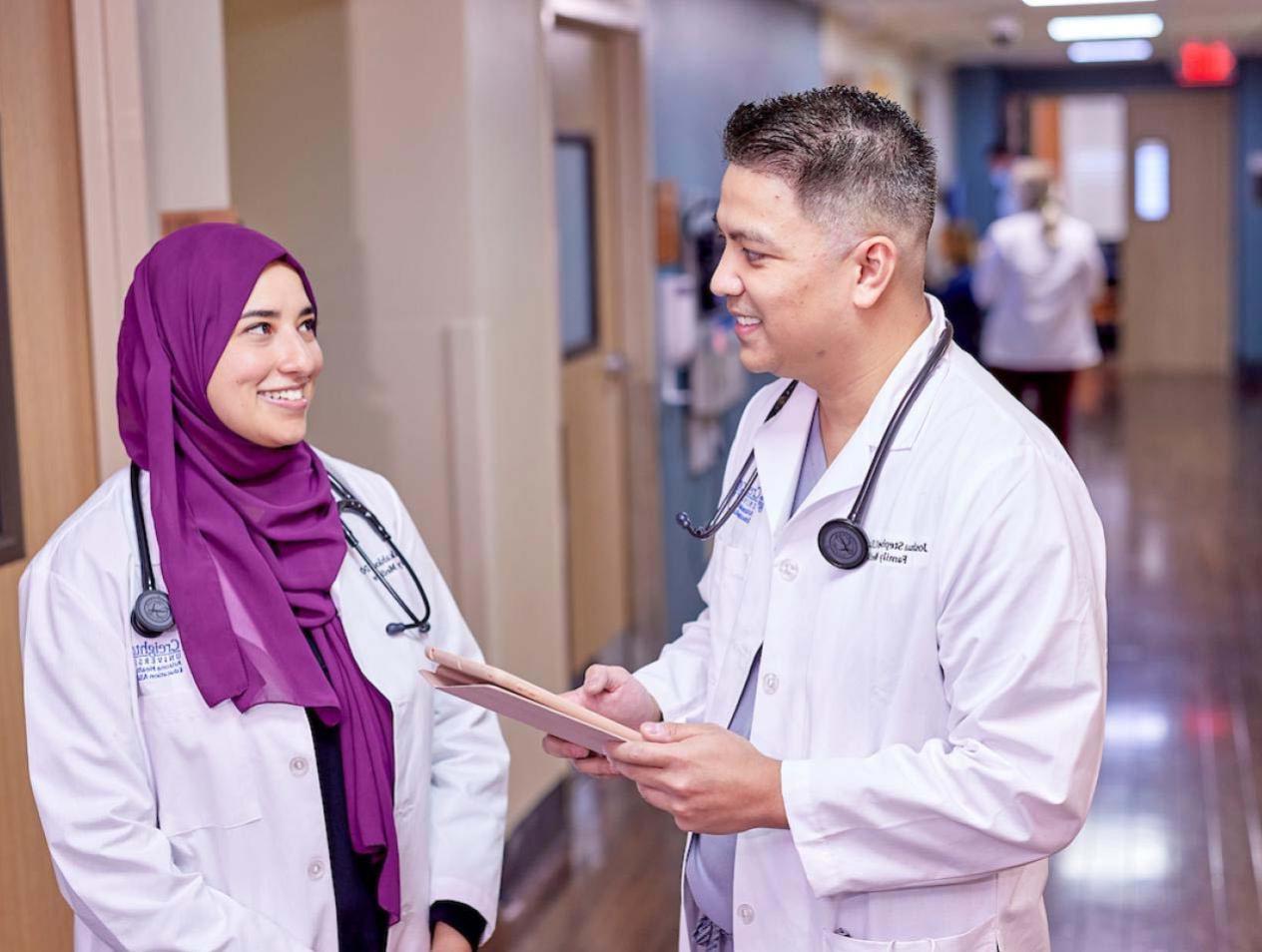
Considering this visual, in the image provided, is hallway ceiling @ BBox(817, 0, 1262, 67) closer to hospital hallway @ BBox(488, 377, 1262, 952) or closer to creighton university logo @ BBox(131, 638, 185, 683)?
hospital hallway @ BBox(488, 377, 1262, 952)

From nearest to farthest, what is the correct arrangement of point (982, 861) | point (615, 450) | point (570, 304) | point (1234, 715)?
point (982, 861), point (1234, 715), point (570, 304), point (615, 450)

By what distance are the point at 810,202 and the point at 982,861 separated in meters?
0.75

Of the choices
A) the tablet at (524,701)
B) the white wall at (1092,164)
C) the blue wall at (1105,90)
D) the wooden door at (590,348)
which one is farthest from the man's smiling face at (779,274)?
the white wall at (1092,164)

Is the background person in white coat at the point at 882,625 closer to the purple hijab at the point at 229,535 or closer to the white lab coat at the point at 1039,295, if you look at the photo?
the purple hijab at the point at 229,535

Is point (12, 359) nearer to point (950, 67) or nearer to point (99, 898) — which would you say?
point (99, 898)

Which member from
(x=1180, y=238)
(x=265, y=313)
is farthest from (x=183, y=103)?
(x=1180, y=238)

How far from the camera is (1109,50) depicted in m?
11.8

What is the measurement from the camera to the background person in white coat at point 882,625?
5.35ft

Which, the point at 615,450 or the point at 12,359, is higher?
the point at 12,359

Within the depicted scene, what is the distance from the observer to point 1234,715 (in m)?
5.04

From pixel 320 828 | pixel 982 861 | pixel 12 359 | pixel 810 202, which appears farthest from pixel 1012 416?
pixel 12 359

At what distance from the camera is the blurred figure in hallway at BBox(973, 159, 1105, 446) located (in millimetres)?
7895

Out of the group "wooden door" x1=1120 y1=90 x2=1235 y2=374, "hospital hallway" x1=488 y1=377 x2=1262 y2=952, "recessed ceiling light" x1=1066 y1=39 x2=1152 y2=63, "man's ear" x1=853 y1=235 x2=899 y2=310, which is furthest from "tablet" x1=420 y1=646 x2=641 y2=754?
"wooden door" x1=1120 y1=90 x2=1235 y2=374

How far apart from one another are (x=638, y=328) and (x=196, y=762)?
13.5 ft
